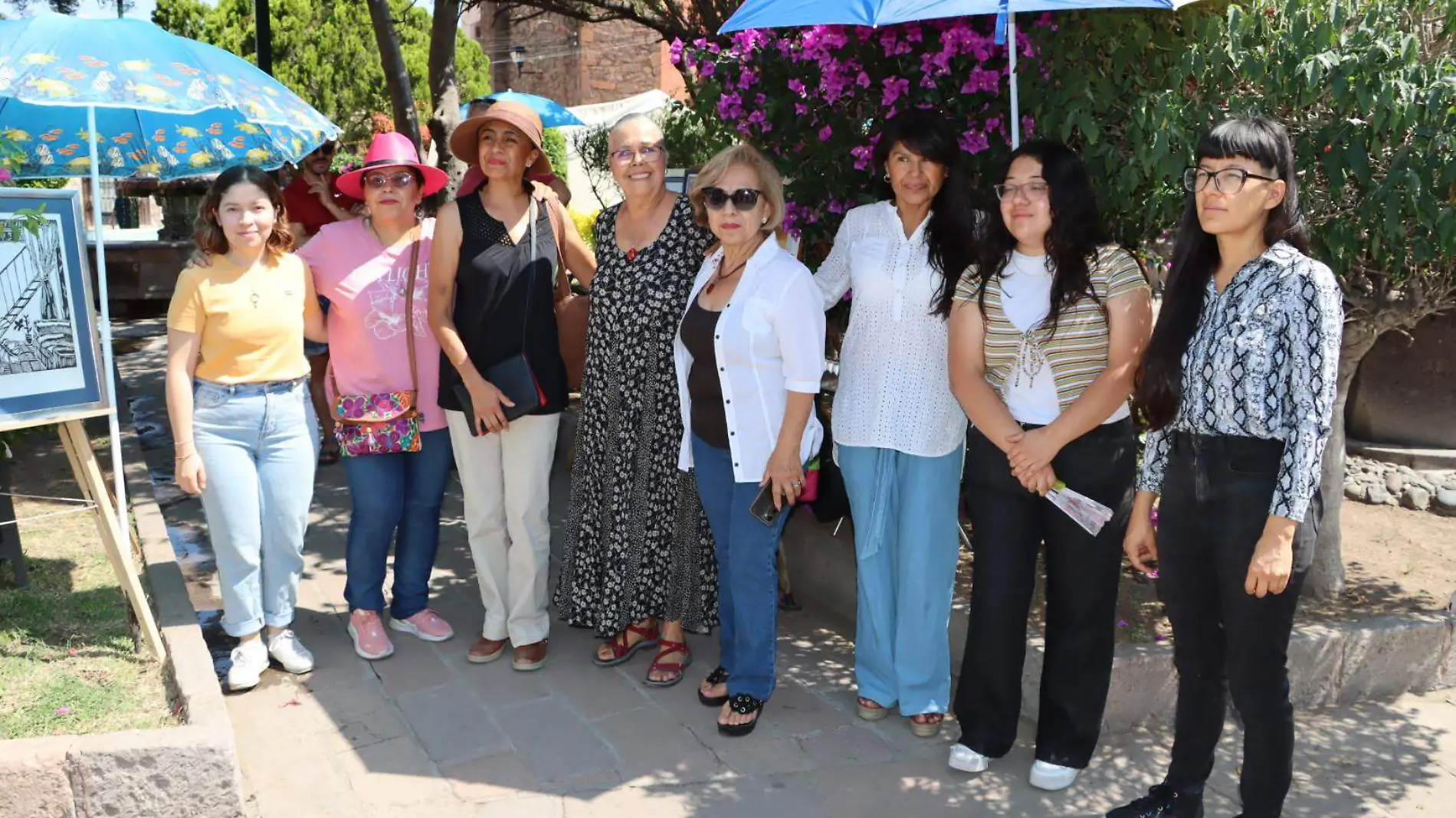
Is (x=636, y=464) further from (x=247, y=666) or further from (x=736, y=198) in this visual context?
(x=247, y=666)

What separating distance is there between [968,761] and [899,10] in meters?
2.19

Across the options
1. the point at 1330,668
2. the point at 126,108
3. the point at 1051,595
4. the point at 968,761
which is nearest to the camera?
the point at 1051,595

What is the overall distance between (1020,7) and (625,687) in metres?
2.51

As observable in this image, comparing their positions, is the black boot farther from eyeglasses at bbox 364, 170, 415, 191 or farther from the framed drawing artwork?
the framed drawing artwork

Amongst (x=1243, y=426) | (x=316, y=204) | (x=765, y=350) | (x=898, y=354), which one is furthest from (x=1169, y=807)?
(x=316, y=204)

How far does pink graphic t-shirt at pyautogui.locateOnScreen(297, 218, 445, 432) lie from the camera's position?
4188 mm

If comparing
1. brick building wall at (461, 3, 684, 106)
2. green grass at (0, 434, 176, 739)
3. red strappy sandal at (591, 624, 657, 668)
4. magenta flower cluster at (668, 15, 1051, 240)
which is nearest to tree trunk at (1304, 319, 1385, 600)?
magenta flower cluster at (668, 15, 1051, 240)

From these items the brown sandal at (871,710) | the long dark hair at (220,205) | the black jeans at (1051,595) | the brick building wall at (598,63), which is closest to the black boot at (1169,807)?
the black jeans at (1051,595)

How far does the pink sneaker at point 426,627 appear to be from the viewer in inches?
183

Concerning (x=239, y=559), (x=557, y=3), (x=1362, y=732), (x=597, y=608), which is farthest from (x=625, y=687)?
(x=557, y=3)

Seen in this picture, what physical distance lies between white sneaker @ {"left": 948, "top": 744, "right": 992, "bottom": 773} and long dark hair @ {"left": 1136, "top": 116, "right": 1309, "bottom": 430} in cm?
115

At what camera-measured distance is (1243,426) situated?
2.93 meters

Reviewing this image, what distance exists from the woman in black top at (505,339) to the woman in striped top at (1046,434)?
138 centimetres

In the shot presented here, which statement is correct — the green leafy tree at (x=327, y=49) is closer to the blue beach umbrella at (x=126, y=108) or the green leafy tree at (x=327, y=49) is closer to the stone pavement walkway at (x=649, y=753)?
the blue beach umbrella at (x=126, y=108)
